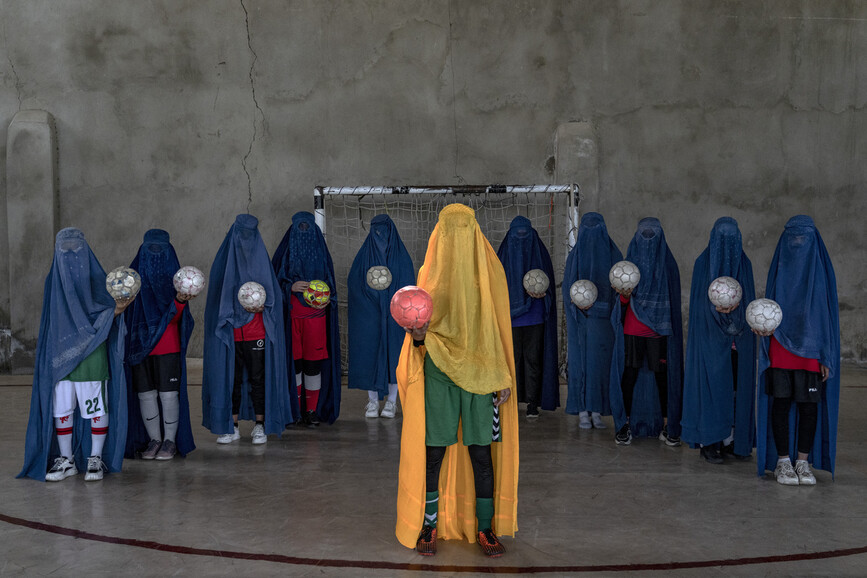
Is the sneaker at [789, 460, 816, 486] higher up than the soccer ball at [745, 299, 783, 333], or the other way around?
the soccer ball at [745, 299, 783, 333]

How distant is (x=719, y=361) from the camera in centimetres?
549

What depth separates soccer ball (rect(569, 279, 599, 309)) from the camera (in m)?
6.24

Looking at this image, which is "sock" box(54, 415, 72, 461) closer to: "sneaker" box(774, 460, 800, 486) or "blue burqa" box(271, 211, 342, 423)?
"blue burqa" box(271, 211, 342, 423)

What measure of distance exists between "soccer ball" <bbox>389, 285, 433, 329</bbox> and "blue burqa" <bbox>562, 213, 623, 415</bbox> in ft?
10.6

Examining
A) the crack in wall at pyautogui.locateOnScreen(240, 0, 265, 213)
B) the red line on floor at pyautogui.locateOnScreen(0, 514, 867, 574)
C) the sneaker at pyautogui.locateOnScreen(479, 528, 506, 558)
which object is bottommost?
the red line on floor at pyautogui.locateOnScreen(0, 514, 867, 574)

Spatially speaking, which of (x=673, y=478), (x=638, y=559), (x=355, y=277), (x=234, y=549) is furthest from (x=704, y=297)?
(x=234, y=549)

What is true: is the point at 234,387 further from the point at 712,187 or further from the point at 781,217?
the point at 781,217

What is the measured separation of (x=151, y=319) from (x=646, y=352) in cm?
359

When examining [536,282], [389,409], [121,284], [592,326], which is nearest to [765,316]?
[592,326]

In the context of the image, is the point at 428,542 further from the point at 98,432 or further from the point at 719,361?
the point at 719,361

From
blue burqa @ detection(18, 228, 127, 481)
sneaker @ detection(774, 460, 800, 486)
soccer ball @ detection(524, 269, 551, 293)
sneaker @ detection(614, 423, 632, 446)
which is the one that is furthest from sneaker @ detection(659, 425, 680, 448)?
blue burqa @ detection(18, 228, 127, 481)

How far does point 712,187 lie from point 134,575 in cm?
777

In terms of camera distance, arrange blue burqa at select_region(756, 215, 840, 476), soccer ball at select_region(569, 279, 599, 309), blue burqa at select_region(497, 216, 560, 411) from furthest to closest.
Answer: blue burqa at select_region(497, 216, 560, 411), soccer ball at select_region(569, 279, 599, 309), blue burqa at select_region(756, 215, 840, 476)

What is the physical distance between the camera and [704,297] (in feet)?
18.1
